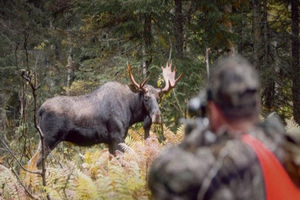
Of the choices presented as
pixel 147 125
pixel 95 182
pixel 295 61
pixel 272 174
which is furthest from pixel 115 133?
pixel 295 61

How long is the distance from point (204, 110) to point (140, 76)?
31.7 ft

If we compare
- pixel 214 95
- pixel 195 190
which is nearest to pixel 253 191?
pixel 195 190

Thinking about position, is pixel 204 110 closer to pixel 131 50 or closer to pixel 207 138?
pixel 207 138

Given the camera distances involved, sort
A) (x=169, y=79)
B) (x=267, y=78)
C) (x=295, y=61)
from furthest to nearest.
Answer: (x=295, y=61), (x=267, y=78), (x=169, y=79)

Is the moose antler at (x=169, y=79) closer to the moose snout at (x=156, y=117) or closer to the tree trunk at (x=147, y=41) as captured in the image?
the moose snout at (x=156, y=117)

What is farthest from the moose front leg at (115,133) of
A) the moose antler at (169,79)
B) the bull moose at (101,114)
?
the moose antler at (169,79)

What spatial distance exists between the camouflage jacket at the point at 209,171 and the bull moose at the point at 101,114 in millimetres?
5695

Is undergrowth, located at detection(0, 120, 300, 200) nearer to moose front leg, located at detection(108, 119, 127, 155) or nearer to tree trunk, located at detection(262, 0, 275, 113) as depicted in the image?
moose front leg, located at detection(108, 119, 127, 155)

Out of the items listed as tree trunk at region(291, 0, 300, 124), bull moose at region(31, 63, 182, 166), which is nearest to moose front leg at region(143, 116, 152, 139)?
bull moose at region(31, 63, 182, 166)

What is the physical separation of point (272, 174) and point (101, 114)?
6.16 meters

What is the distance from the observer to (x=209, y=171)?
1.39m

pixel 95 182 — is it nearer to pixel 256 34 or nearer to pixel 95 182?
pixel 95 182

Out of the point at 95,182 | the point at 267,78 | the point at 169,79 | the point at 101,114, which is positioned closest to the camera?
the point at 95,182

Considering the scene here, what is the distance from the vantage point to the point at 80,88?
12.1 m
